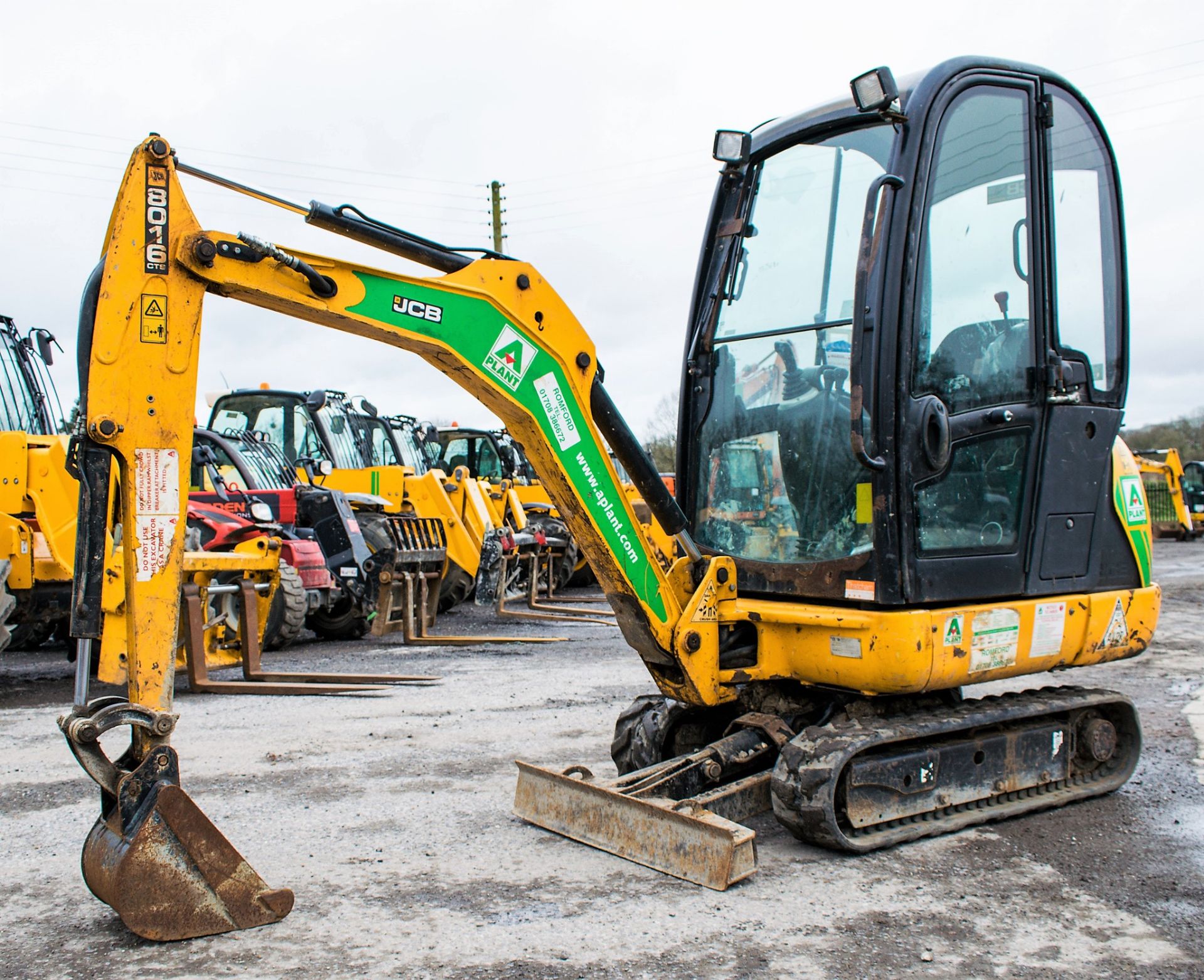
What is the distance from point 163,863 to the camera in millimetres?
3326

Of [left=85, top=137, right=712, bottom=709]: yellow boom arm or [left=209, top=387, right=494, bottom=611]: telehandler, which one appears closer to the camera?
[left=85, top=137, right=712, bottom=709]: yellow boom arm

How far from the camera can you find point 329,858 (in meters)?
4.13

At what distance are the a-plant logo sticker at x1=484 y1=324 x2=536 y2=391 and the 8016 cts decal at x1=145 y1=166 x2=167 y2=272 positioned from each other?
3.59 feet

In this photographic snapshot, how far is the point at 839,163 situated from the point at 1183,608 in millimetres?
9916

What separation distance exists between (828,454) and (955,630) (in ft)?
2.61

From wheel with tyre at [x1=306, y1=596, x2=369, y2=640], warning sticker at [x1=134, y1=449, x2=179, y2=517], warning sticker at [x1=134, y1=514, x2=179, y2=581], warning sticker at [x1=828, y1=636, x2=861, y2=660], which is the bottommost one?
wheel with tyre at [x1=306, y1=596, x2=369, y2=640]

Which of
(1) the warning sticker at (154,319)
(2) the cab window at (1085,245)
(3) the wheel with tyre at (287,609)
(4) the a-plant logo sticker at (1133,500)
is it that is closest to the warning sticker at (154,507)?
(1) the warning sticker at (154,319)

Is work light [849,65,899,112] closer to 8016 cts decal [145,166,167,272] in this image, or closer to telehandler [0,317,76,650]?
8016 cts decal [145,166,167,272]

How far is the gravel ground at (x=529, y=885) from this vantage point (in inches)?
128

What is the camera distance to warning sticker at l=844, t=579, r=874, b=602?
4.14m

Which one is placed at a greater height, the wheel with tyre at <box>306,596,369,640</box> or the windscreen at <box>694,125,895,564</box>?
the windscreen at <box>694,125,895,564</box>

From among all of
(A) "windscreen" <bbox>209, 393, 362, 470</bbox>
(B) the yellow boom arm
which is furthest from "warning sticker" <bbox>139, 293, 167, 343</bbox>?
(A) "windscreen" <bbox>209, 393, 362, 470</bbox>

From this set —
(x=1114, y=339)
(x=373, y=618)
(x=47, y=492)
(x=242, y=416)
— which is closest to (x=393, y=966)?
(x=1114, y=339)

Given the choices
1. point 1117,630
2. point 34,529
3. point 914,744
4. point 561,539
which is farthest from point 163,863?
point 561,539
